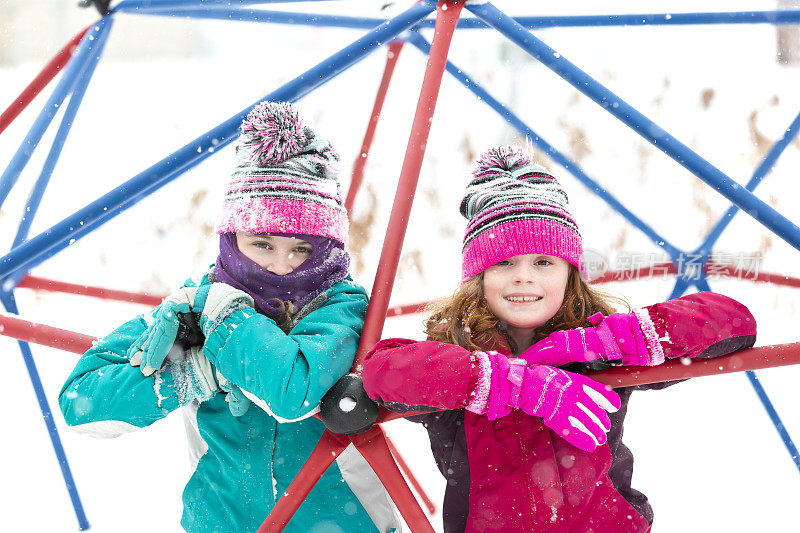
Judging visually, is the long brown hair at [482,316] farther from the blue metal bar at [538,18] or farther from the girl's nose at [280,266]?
the blue metal bar at [538,18]

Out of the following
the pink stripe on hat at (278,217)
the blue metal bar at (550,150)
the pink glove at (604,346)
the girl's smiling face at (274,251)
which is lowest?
the pink glove at (604,346)

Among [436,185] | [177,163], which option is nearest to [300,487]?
[177,163]

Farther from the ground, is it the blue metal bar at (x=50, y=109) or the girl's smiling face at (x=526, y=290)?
the blue metal bar at (x=50, y=109)

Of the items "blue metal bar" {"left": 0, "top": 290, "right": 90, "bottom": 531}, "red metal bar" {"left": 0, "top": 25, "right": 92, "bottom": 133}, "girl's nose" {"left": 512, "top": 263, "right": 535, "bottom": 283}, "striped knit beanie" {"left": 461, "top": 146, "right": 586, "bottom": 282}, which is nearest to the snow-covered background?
"blue metal bar" {"left": 0, "top": 290, "right": 90, "bottom": 531}

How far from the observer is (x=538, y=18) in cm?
320

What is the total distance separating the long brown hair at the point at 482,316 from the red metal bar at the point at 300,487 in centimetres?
47

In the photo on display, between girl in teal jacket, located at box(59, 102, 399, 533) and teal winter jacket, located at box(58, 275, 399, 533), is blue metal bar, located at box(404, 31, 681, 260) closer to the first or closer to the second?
girl in teal jacket, located at box(59, 102, 399, 533)

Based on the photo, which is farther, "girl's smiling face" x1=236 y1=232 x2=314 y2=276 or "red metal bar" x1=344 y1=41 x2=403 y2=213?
"red metal bar" x1=344 y1=41 x2=403 y2=213

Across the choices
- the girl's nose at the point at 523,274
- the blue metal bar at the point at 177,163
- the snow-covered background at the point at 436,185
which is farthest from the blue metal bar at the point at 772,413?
the blue metal bar at the point at 177,163

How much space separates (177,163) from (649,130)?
149cm

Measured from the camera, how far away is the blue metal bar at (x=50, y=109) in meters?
2.76

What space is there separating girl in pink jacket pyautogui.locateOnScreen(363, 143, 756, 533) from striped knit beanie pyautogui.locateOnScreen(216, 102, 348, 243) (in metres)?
0.46

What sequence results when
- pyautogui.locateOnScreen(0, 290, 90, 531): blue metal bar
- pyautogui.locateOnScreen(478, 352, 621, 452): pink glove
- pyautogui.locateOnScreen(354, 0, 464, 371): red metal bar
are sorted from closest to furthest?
pyautogui.locateOnScreen(478, 352, 621, 452): pink glove
pyautogui.locateOnScreen(354, 0, 464, 371): red metal bar
pyautogui.locateOnScreen(0, 290, 90, 531): blue metal bar

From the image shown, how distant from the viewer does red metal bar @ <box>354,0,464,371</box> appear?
1.77m
